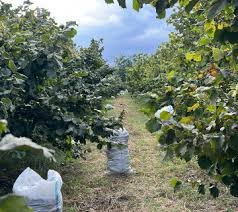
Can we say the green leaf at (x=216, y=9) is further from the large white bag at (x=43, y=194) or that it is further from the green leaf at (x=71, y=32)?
the green leaf at (x=71, y=32)

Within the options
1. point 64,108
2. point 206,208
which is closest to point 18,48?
point 64,108

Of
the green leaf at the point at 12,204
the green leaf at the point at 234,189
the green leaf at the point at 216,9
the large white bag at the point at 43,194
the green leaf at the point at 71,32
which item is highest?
the green leaf at the point at 71,32

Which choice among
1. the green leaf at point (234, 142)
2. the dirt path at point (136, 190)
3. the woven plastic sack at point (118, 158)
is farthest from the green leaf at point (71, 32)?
the green leaf at point (234, 142)

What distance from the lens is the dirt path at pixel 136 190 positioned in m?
4.75

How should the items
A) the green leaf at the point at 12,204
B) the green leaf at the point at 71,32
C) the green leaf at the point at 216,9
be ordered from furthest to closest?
the green leaf at the point at 71,32, the green leaf at the point at 216,9, the green leaf at the point at 12,204

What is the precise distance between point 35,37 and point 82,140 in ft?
4.22

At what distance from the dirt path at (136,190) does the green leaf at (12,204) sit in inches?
150

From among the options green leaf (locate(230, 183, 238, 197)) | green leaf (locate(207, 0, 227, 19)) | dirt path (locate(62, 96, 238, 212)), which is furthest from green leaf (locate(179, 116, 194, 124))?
dirt path (locate(62, 96, 238, 212))

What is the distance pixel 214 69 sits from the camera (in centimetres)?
174

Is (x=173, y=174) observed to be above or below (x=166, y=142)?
below

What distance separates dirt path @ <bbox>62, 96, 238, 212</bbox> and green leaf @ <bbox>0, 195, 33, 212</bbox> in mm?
3818

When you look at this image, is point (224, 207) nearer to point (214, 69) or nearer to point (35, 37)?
point (35, 37)

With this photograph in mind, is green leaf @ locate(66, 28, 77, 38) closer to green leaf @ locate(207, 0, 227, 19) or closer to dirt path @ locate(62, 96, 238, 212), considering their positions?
dirt path @ locate(62, 96, 238, 212)

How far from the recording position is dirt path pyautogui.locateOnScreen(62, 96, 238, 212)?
475cm
